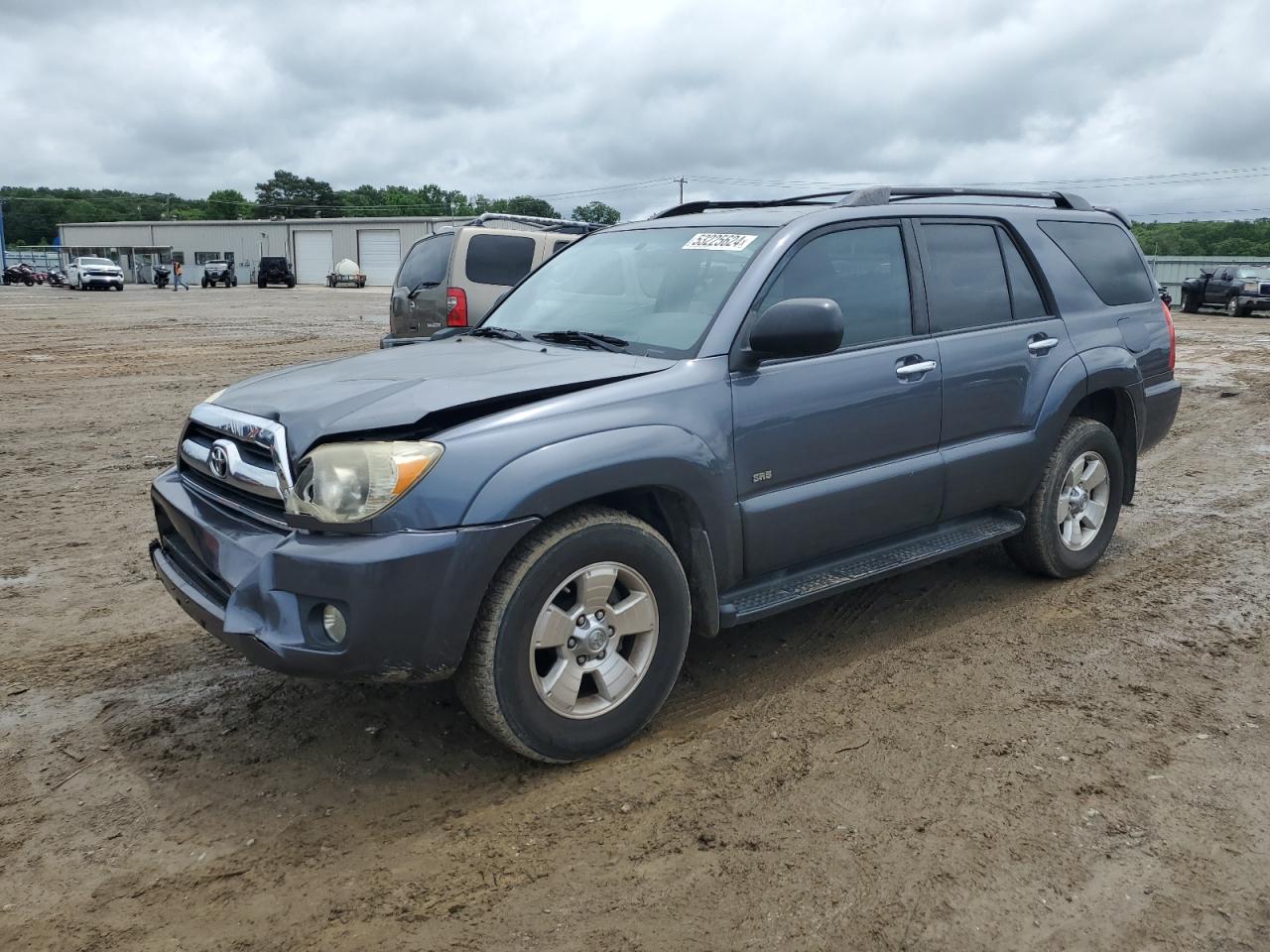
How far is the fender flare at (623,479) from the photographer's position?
305cm

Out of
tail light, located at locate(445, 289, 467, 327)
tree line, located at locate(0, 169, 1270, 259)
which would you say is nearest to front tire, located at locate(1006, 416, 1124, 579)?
tail light, located at locate(445, 289, 467, 327)

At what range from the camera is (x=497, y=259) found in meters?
11.7

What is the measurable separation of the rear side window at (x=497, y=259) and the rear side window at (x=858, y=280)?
760 cm

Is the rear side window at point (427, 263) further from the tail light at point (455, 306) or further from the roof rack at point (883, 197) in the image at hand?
the roof rack at point (883, 197)

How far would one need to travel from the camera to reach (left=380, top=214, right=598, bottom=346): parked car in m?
11.3

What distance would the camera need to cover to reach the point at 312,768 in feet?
11.1

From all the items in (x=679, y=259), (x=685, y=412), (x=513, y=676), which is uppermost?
(x=679, y=259)

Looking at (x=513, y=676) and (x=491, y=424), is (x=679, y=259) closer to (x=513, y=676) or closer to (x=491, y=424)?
(x=491, y=424)

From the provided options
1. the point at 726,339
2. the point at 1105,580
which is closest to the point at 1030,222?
the point at 1105,580

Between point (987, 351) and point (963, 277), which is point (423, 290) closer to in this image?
point (963, 277)

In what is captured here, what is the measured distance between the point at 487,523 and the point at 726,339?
1233mm

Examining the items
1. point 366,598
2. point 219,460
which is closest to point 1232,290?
point 219,460

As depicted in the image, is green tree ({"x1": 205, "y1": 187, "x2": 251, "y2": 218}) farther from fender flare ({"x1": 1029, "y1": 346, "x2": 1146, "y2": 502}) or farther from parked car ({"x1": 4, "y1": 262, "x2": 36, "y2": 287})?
fender flare ({"x1": 1029, "y1": 346, "x2": 1146, "y2": 502})

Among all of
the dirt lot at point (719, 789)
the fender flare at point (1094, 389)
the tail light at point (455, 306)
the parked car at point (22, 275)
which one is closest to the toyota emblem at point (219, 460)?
the dirt lot at point (719, 789)
